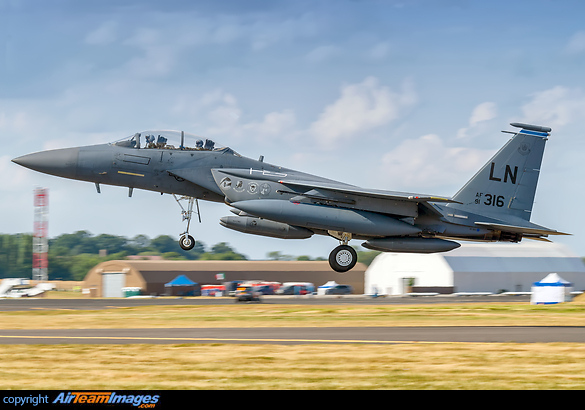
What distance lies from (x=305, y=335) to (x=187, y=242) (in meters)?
4.22

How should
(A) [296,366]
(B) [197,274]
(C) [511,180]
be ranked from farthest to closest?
(B) [197,274] → (C) [511,180] → (A) [296,366]

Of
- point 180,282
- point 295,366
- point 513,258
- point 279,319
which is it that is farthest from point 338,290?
point 295,366

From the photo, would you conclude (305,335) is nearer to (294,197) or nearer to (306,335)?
(306,335)

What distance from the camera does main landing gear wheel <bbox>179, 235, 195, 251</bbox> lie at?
66.4ft

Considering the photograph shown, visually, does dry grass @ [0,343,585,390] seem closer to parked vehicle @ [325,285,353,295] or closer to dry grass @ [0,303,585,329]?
dry grass @ [0,303,585,329]

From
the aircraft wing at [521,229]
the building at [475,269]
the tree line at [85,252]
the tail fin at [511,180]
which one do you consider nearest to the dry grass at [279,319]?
the aircraft wing at [521,229]

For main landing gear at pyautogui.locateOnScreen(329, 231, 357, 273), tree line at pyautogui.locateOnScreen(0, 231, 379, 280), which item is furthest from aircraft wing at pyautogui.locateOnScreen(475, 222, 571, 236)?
tree line at pyautogui.locateOnScreen(0, 231, 379, 280)

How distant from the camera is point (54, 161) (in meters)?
20.4

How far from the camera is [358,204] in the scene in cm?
2094

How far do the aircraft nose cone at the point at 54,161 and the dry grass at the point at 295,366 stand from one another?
5.54 m

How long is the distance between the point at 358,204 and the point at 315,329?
12.8 feet

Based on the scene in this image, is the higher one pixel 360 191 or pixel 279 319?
pixel 360 191

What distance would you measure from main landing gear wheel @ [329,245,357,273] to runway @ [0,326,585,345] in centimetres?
184

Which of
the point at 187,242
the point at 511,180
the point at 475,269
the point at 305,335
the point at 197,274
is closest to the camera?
the point at 305,335
